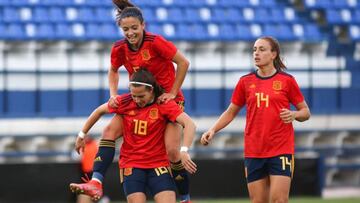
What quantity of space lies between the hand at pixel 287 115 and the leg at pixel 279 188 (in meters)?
0.51

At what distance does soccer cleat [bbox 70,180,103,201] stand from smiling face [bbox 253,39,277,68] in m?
1.79

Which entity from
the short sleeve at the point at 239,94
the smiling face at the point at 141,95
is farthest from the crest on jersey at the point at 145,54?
the short sleeve at the point at 239,94

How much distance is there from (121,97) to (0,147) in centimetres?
973

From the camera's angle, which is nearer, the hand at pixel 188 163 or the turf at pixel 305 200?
the hand at pixel 188 163

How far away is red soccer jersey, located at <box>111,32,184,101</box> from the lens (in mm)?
9344

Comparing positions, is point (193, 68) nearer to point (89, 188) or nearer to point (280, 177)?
point (280, 177)

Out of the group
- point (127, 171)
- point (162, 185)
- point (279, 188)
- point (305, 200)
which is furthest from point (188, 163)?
point (305, 200)

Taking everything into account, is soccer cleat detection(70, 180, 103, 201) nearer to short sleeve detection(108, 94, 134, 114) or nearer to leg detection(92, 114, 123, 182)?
leg detection(92, 114, 123, 182)

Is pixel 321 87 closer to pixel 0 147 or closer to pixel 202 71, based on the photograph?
pixel 202 71

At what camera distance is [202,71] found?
66.6 feet

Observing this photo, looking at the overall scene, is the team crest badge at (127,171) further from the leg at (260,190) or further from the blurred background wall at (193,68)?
the blurred background wall at (193,68)

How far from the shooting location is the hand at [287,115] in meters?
9.34

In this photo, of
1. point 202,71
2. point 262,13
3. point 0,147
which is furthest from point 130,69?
point 262,13

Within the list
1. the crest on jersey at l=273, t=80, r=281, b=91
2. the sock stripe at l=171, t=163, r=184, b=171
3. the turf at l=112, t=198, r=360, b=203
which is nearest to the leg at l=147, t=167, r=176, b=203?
the sock stripe at l=171, t=163, r=184, b=171
